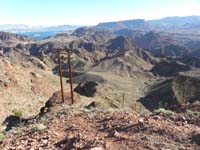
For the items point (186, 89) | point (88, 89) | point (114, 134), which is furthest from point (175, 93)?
point (114, 134)

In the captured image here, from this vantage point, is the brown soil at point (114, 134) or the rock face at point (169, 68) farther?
the rock face at point (169, 68)

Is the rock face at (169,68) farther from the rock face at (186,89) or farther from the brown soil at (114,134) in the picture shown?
the brown soil at (114,134)

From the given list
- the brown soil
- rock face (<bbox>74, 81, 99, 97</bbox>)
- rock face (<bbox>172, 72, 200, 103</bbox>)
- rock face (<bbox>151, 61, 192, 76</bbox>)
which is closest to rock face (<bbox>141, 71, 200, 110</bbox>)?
rock face (<bbox>172, 72, 200, 103</bbox>)

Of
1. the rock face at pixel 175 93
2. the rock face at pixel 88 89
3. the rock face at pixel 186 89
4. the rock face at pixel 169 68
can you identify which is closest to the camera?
the rock face at pixel 88 89

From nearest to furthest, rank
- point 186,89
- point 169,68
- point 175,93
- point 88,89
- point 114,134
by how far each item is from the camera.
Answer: point 114,134
point 88,89
point 186,89
point 175,93
point 169,68

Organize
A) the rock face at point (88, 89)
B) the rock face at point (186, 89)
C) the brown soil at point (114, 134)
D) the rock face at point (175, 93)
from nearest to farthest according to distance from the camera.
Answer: the brown soil at point (114, 134)
the rock face at point (88, 89)
the rock face at point (186, 89)
the rock face at point (175, 93)

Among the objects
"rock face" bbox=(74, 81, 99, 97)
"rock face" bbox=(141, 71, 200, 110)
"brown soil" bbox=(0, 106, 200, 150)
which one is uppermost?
"brown soil" bbox=(0, 106, 200, 150)

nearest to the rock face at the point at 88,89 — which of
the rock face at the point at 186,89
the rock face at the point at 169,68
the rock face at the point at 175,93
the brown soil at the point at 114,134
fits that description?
the rock face at the point at 175,93

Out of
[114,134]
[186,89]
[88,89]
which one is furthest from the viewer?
[186,89]

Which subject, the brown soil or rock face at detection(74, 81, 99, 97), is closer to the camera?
the brown soil

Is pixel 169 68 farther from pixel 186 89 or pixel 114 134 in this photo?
pixel 114 134

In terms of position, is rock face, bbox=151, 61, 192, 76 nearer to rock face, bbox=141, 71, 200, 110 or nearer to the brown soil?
rock face, bbox=141, 71, 200, 110

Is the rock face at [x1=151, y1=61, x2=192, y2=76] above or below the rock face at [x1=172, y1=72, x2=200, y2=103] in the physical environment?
below

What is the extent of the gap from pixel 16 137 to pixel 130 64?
141758 mm
